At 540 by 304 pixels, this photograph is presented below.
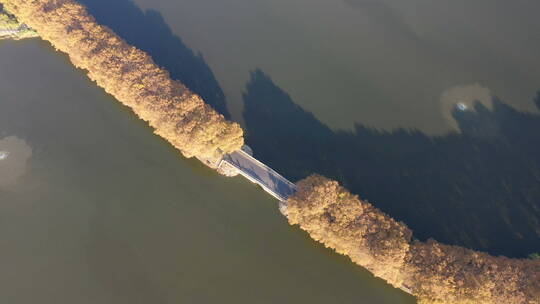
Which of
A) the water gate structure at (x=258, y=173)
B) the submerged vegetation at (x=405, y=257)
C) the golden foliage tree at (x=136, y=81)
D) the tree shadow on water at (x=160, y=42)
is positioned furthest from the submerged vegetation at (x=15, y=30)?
the submerged vegetation at (x=405, y=257)

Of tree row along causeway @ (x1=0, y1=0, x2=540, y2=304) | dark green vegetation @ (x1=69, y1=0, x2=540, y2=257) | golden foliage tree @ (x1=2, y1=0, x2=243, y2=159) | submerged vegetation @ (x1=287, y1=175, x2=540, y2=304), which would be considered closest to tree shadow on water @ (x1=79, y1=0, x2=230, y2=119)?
dark green vegetation @ (x1=69, y1=0, x2=540, y2=257)

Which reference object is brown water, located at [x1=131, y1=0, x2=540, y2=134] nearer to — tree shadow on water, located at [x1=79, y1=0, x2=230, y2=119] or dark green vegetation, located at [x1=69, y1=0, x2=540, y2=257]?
tree shadow on water, located at [x1=79, y1=0, x2=230, y2=119]

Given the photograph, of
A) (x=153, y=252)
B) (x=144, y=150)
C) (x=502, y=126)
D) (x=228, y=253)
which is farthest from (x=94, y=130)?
(x=502, y=126)

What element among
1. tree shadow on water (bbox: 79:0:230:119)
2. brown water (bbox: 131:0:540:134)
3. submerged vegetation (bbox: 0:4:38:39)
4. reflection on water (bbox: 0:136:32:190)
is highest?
brown water (bbox: 131:0:540:134)

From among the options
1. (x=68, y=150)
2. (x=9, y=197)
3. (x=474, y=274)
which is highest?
(x=474, y=274)

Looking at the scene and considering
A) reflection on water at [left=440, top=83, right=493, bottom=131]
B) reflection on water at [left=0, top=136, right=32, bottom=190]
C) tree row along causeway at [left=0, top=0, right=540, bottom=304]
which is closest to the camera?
tree row along causeway at [left=0, top=0, right=540, bottom=304]

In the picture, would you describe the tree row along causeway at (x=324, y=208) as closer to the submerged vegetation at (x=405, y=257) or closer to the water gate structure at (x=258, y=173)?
the submerged vegetation at (x=405, y=257)

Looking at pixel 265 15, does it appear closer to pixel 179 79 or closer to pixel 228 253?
pixel 179 79
